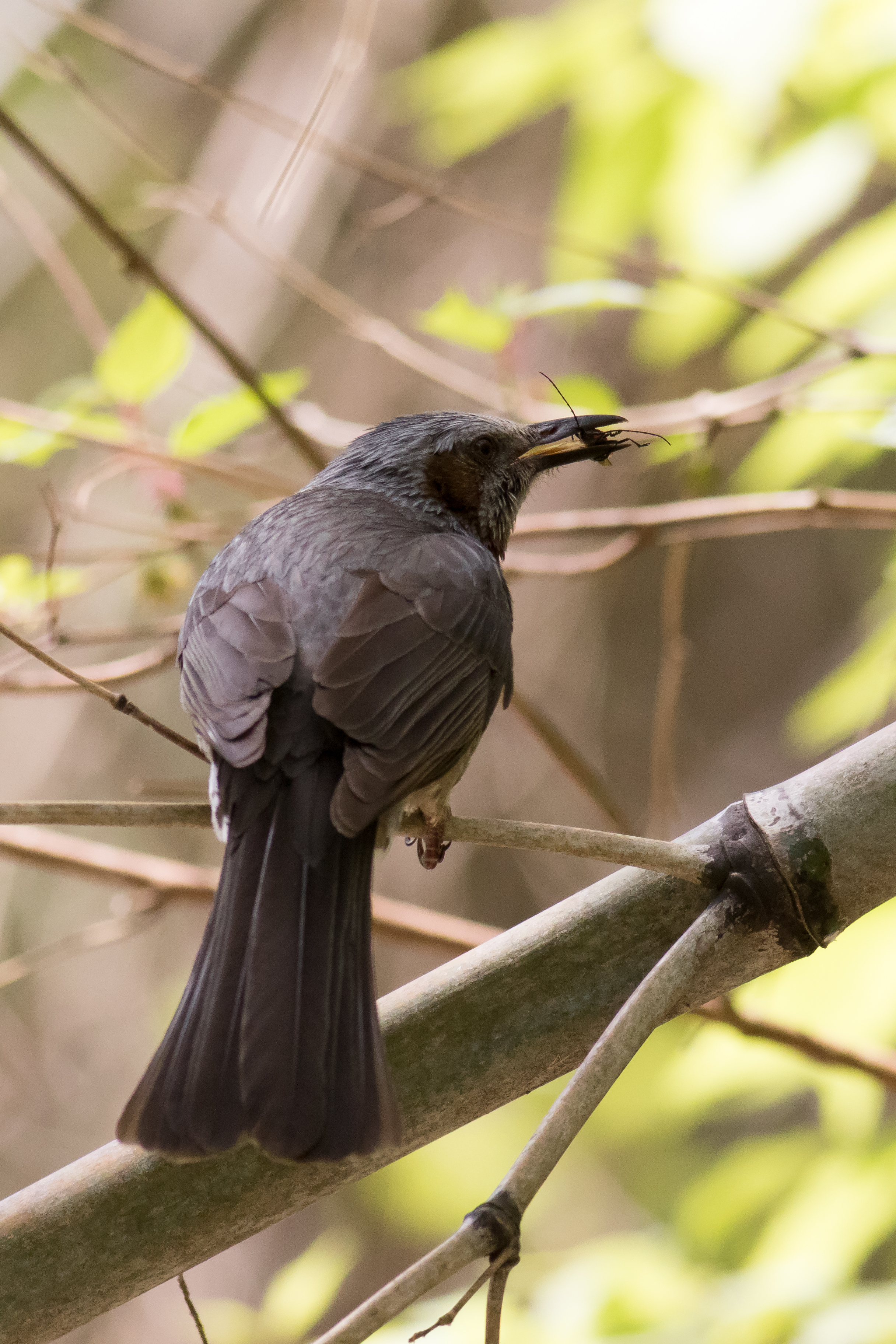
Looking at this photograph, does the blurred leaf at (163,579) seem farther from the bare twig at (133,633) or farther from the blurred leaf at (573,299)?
the blurred leaf at (573,299)

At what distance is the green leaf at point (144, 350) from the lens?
2.28 m

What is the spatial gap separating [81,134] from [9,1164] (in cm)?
491

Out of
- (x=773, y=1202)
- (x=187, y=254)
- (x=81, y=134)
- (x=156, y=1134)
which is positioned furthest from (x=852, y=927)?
(x=81, y=134)

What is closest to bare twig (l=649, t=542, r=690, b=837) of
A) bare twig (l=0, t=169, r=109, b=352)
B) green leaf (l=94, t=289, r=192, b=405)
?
green leaf (l=94, t=289, r=192, b=405)

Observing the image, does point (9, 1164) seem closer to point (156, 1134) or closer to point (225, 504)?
point (225, 504)

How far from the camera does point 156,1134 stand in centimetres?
122

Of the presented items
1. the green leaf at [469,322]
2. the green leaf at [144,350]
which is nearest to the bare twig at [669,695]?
the green leaf at [469,322]

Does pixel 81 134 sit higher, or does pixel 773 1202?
pixel 81 134

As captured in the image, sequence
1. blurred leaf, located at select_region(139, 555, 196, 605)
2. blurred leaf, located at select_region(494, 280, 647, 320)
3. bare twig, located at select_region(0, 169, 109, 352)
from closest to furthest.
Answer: blurred leaf, located at select_region(494, 280, 647, 320) < blurred leaf, located at select_region(139, 555, 196, 605) < bare twig, located at select_region(0, 169, 109, 352)

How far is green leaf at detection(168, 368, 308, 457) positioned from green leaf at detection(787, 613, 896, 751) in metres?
1.17

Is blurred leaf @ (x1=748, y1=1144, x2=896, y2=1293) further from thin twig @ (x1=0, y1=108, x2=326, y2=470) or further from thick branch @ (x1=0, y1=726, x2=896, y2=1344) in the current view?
thin twig @ (x1=0, y1=108, x2=326, y2=470)

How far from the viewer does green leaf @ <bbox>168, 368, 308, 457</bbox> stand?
7.30 feet

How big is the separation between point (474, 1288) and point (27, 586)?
1.80 m

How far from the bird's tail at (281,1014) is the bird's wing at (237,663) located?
0.29 ft
